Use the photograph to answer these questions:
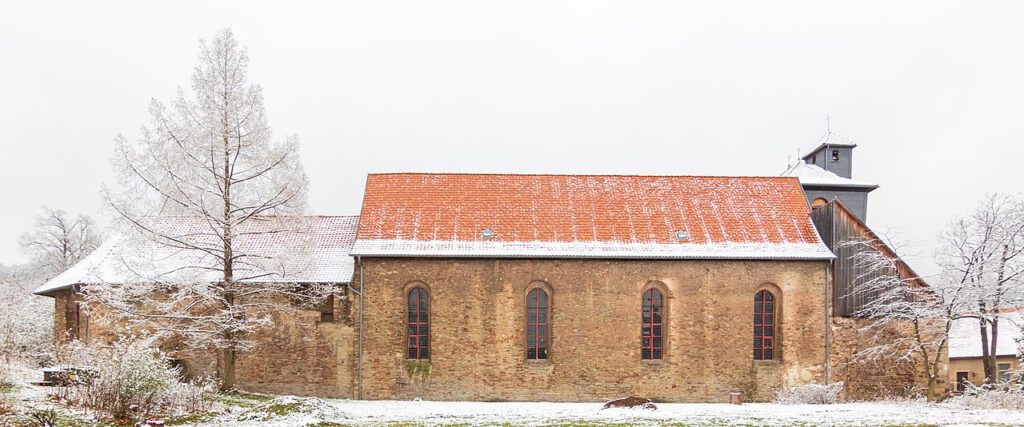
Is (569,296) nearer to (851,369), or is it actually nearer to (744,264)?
(744,264)

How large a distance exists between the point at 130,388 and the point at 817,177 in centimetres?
3023

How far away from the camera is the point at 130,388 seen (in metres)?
12.7

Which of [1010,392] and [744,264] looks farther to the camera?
[744,264]

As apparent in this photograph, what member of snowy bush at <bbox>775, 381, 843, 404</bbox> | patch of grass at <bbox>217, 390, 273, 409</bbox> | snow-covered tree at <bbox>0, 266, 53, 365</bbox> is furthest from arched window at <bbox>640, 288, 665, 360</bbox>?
snow-covered tree at <bbox>0, 266, 53, 365</bbox>

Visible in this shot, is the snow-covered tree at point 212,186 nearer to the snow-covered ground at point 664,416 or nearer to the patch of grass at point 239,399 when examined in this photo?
the patch of grass at point 239,399

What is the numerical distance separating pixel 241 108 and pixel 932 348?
22627 mm

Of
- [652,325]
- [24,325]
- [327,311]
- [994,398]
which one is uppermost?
[327,311]

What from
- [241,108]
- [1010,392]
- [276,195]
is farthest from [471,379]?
[1010,392]

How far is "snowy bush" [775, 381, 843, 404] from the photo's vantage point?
20141 millimetres

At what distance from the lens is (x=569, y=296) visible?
21.8 meters

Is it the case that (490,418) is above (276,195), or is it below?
below

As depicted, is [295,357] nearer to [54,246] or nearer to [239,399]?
[239,399]

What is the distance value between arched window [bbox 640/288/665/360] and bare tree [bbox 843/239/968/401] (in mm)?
6566

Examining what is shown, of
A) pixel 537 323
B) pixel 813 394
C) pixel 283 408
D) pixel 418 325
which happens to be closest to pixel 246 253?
pixel 283 408
